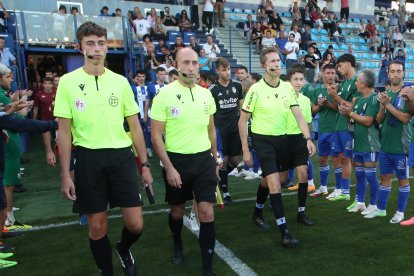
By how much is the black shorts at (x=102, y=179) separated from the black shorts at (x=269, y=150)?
1846 millimetres

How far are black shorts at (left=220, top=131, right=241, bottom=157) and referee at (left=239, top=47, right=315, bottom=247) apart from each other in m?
1.58

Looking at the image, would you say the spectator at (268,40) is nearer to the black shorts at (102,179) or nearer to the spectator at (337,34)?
the spectator at (337,34)

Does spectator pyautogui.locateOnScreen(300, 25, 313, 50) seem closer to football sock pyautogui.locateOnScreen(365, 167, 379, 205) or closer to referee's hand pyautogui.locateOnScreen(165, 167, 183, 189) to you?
football sock pyautogui.locateOnScreen(365, 167, 379, 205)

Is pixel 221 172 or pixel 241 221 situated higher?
pixel 221 172

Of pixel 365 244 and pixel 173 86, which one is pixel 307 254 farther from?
pixel 173 86

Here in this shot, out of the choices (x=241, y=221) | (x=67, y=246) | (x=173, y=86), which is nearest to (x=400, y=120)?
(x=241, y=221)

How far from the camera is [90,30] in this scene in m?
3.22

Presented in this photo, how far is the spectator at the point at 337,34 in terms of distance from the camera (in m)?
22.1

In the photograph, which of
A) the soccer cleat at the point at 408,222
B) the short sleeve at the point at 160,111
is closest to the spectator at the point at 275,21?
the soccer cleat at the point at 408,222

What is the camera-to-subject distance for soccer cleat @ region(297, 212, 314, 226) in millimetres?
5218

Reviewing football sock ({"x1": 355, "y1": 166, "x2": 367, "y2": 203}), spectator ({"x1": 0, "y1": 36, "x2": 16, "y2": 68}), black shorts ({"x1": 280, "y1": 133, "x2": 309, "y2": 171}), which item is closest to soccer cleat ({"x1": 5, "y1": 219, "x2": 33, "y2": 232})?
black shorts ({"x1": 280, "y1": 133, "x2": 309, "y2": 171})

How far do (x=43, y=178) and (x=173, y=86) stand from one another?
6.09 meters

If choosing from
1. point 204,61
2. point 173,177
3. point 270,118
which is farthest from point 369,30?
point 173,177

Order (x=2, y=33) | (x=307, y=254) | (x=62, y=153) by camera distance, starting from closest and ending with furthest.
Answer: (x=62, y=153)
(x=307, y=254)
(x=2, y=33)
